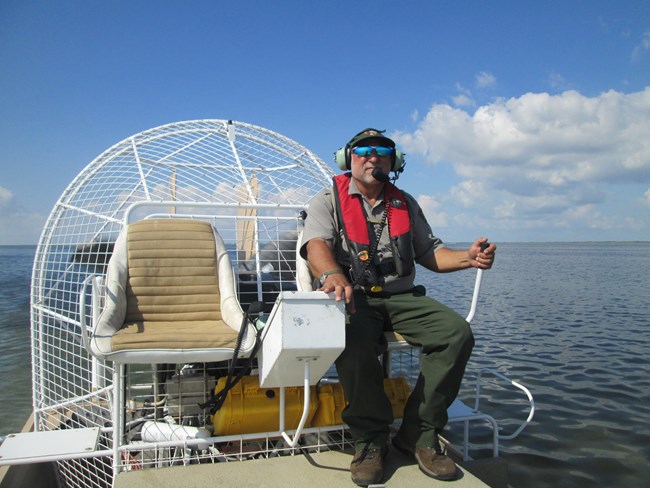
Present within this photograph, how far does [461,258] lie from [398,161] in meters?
0.86

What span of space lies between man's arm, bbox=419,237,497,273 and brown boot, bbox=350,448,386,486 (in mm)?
1304

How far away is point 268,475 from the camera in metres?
2.65

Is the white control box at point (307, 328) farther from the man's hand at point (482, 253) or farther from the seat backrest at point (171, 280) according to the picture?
the man's hand at point (482, 253)

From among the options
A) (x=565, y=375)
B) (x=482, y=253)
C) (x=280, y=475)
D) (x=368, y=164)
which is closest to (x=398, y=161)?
(x=368, y=164)

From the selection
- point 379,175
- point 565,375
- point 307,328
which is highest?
point 379,175

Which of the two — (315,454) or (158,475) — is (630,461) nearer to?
(315,454)

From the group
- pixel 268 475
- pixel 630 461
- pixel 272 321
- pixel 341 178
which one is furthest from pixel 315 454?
pixel 630 461

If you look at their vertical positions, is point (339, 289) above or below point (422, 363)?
above

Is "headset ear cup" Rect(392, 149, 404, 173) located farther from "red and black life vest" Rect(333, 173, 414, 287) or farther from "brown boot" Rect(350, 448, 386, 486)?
"brown boot" Rect(350, 448, 386, 486)

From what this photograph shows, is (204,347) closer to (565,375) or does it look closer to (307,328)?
(307,328)

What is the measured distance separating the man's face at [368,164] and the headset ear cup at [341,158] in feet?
0.62

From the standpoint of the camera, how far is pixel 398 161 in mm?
3633

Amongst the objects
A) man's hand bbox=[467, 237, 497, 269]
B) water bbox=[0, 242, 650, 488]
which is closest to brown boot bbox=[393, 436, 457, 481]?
man's hand bbox=[467, 237, 497, 269]

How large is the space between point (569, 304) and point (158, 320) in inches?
637
